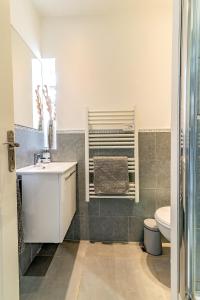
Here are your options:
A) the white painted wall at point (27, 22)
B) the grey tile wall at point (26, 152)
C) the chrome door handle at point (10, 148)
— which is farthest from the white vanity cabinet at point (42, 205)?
the white painted wall at point (27, 22)

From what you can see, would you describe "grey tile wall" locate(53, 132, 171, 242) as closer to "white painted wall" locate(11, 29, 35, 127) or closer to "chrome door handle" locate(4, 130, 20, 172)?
"white painted wall" locate(11, 29, 35, 127)

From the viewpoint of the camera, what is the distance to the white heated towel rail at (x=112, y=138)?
→ 226cm

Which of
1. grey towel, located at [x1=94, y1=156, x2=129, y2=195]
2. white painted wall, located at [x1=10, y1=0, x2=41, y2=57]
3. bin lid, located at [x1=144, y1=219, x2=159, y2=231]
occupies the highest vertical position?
white painted wall, located at [x1=10, y1=0, x2=41, y2=57]

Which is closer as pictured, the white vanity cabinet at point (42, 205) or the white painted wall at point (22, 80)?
the white vanity cabinet at point (42, 205)

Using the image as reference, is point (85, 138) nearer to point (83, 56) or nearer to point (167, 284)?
point (83, 56)

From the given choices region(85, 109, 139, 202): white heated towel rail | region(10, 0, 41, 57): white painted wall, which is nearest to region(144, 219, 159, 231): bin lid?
region(85, 109, 139, 202): white heated towel rail

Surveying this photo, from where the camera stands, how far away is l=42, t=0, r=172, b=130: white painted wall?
7.47 ft

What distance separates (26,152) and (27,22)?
1148mm

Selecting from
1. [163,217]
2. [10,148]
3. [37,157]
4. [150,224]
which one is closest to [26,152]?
[37,157]

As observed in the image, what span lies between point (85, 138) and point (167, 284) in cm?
142

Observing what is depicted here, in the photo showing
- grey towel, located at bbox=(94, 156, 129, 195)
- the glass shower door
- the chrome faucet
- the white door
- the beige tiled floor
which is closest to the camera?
the glass shower door

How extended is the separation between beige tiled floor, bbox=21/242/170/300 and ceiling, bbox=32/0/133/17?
Answer: 91.9 inches

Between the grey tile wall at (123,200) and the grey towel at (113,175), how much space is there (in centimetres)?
21

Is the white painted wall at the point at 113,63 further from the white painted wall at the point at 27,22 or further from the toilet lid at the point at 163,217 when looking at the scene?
the toilet lid at the point at 163,217
